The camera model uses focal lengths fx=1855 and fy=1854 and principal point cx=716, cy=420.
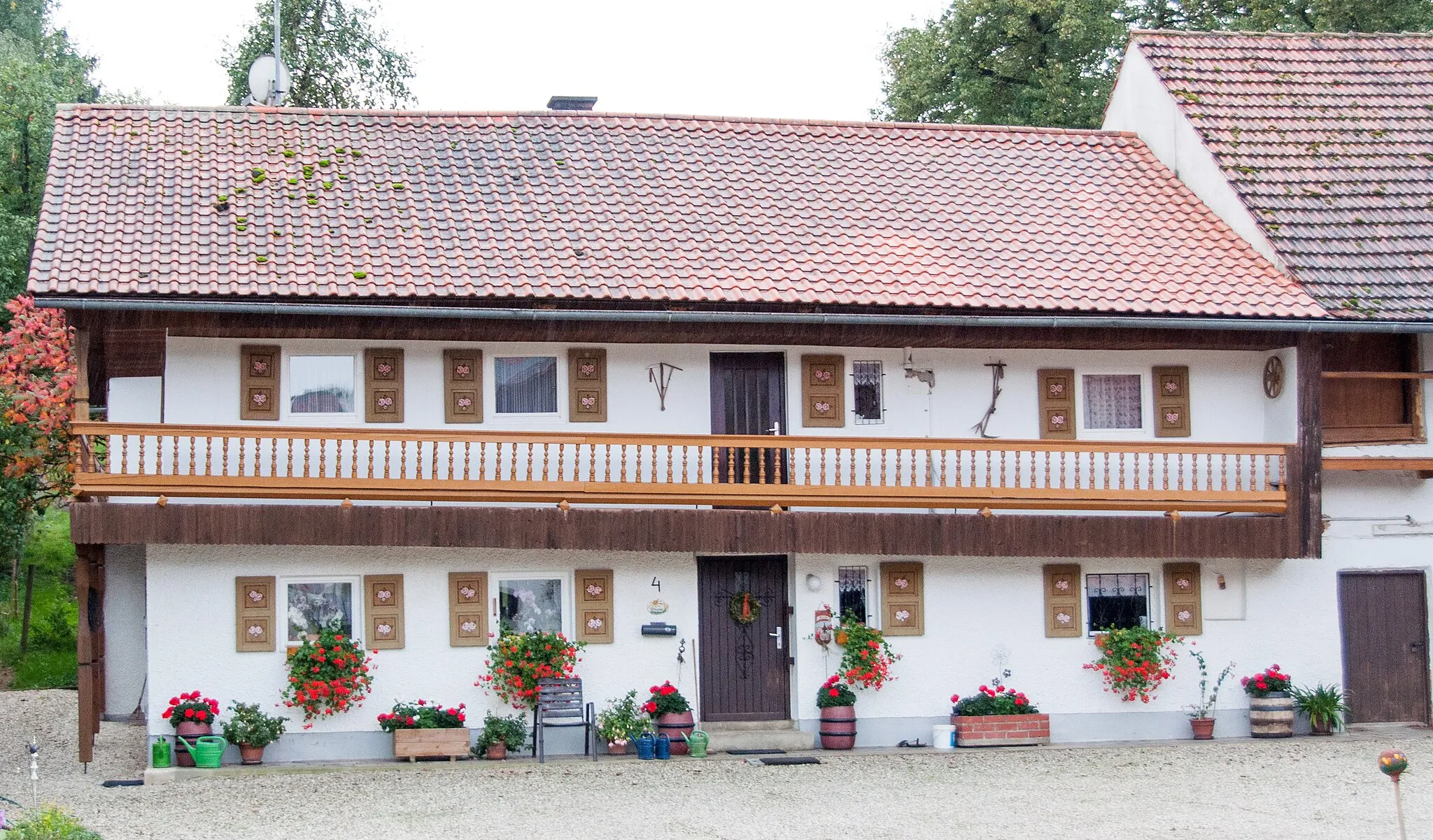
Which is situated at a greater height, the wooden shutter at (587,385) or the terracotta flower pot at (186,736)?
the wooden shutter at (587,385)

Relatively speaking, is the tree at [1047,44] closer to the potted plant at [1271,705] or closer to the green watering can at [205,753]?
the potted plant at [1271,705]

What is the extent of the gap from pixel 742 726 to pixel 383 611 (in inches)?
168

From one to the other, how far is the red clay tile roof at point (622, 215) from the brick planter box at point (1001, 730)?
15.3 ft

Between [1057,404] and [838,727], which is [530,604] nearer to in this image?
[838,727]

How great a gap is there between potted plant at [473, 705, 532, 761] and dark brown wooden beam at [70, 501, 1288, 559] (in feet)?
6.23

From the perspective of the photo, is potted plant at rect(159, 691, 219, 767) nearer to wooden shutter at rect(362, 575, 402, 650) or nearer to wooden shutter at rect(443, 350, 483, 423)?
wooden shutter at rect(362, 575, 402, 650)

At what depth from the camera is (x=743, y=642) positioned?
2141 cm

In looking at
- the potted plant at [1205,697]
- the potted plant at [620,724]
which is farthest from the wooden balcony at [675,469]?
the potted plant at [620,724]

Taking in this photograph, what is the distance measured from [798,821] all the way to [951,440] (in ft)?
18.7

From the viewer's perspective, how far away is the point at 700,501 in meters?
20.4

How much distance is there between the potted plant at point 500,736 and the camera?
65.4 feet

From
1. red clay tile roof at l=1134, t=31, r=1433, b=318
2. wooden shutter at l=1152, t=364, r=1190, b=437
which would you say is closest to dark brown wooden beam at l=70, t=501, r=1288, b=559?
wooden shutter at l=1152, t=364, r=1190, b=437

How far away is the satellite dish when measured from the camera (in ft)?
85.9

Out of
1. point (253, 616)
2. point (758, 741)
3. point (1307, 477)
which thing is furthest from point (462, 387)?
point (1307, 477)
